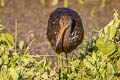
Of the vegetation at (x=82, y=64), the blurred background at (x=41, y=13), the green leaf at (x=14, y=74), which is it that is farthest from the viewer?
the blurred background at (x=41, y=13)

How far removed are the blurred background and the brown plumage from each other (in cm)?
139

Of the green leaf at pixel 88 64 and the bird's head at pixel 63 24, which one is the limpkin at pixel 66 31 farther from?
the green leaf at pixel 88 64

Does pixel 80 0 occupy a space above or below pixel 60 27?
above

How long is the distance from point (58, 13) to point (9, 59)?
0.84 metres

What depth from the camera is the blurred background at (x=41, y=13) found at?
229 inches

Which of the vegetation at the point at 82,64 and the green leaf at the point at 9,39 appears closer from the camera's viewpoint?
the vegetation at the point at 82,64

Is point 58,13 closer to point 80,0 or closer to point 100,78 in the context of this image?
point 100,78

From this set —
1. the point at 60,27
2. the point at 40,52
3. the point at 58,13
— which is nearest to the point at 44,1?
the point at 40,52

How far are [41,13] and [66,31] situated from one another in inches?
98.4

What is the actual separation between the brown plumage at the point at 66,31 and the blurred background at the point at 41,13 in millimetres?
1395

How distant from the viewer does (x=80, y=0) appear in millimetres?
6523

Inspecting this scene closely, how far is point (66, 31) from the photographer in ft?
12.9

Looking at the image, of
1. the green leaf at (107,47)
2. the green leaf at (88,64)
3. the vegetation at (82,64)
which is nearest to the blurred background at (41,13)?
the vegetation at (82,64)

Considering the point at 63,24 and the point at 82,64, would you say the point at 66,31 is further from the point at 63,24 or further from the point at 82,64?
the point at 82,64
